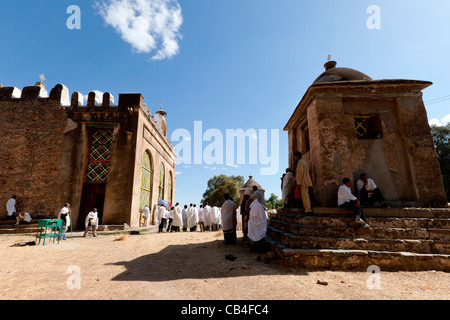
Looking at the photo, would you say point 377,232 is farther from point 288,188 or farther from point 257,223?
point 288,188

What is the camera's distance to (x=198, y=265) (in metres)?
4.56

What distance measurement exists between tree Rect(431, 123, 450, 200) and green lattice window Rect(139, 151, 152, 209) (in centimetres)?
2515

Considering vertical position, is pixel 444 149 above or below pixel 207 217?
above

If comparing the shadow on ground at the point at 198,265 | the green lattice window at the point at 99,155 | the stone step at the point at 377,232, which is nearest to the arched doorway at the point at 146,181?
the green lattice window at the point at 99,155

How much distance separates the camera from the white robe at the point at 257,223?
5520 millimetres

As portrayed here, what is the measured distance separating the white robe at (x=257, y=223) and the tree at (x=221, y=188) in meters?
27.7

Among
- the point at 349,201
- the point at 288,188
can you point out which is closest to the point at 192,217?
the point at 288,188

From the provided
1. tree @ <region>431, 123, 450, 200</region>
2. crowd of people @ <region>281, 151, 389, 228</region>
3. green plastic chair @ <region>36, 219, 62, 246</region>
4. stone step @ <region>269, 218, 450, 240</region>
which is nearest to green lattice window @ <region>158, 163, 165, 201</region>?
green plastic chair @ <region>36, 219, 62, 246</region>

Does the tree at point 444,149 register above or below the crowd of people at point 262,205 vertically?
above

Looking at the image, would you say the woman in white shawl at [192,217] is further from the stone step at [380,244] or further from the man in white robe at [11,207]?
the stone step at [380,244]

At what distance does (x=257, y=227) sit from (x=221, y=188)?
2972cm

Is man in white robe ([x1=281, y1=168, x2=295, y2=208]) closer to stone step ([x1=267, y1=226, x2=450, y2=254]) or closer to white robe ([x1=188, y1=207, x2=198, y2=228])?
stone step ([x1=267, y1=226, x2=450, y2=254])

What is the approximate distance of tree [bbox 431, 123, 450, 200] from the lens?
62.4 feet
